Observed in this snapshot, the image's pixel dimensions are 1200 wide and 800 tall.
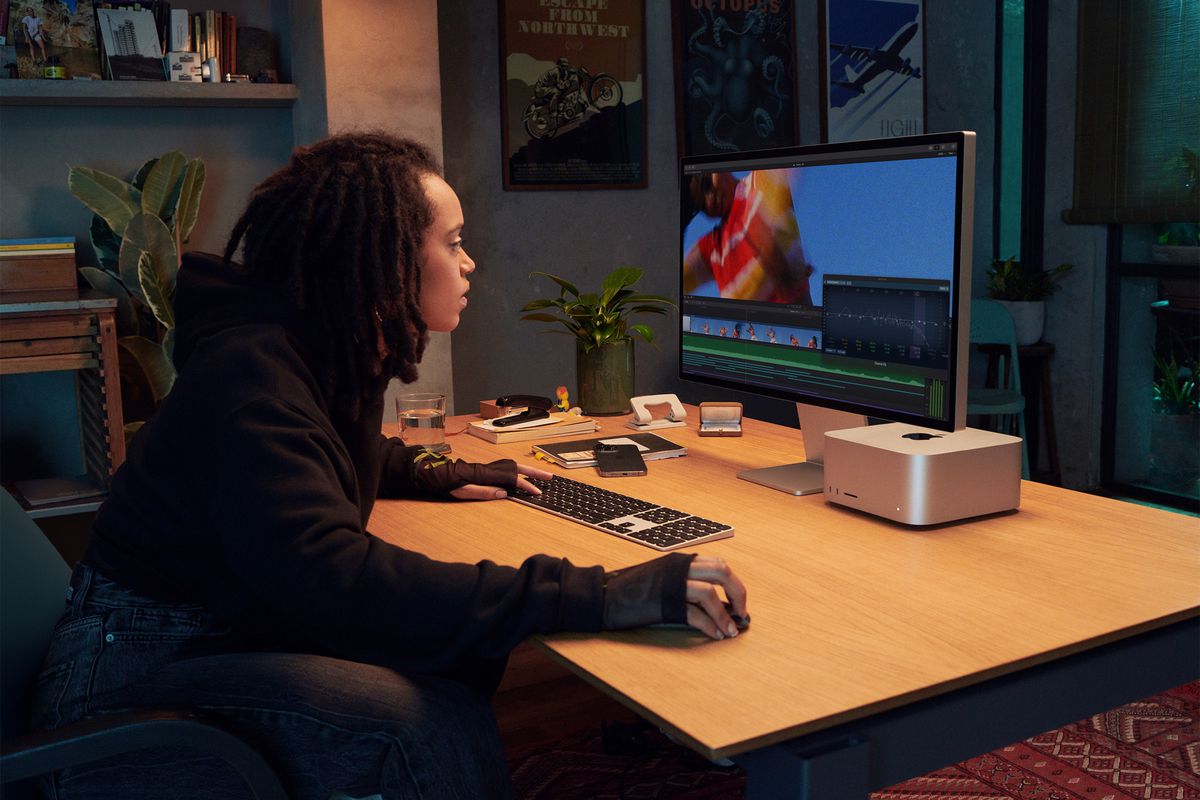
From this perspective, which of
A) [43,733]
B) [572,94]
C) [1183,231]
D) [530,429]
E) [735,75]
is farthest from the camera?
[735,75]

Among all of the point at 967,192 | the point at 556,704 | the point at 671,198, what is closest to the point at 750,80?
the point at 671,198

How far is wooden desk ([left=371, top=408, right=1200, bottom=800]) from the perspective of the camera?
3.29 feet

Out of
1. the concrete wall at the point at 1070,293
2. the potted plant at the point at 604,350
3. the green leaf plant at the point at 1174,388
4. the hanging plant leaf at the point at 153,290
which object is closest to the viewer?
the potted plant at the point at 604,350

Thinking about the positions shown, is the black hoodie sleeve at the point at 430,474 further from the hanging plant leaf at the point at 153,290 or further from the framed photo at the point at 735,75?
the framed photo at the point at 735,75

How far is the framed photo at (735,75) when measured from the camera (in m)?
4.21

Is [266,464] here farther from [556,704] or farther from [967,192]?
[556,704]

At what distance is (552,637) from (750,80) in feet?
11.8

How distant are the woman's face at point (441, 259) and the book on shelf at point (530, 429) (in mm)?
763

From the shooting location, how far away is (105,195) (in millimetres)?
3143

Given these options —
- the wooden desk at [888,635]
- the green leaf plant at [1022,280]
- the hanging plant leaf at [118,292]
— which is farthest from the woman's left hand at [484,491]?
the green leaf plant at [1022,280]

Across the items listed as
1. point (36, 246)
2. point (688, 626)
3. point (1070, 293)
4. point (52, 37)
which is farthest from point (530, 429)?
point (1070, 293)

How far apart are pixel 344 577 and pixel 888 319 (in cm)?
90

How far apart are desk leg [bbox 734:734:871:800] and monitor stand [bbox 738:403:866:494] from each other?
0.79 m

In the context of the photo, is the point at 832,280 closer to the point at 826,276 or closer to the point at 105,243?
the point at 826,276
